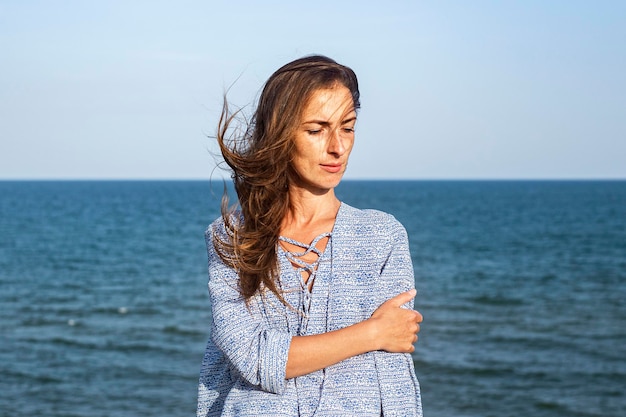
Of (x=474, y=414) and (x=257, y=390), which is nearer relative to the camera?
(x=257, y=390)

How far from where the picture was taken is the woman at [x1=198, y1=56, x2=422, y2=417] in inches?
91.3

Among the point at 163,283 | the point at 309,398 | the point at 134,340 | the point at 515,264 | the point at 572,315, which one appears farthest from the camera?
the point at 515,264

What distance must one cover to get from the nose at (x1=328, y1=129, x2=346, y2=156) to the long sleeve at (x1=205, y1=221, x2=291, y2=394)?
461mm

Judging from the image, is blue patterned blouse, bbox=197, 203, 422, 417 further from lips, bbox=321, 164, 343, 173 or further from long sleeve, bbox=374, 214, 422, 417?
lips, bbox=321, 164, 343, 173

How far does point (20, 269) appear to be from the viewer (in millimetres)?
26031

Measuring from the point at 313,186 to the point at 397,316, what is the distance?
1.53 feet

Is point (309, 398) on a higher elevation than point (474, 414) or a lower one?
higher

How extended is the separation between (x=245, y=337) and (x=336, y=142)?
1.96 ft

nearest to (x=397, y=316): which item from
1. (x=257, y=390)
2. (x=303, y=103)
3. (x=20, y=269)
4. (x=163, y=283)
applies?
(x=257, y=390)

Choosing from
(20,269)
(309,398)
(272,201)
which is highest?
(272,201)

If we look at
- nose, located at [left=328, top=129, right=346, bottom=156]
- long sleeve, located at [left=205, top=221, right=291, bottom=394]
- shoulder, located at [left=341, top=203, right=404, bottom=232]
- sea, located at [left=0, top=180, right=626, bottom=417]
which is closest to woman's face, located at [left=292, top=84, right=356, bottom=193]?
nose, located at [left=328, top=129, right=346, bottom=156]

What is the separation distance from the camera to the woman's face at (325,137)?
7.89 ft

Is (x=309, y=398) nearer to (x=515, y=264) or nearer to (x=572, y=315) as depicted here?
(x=572, y=315)

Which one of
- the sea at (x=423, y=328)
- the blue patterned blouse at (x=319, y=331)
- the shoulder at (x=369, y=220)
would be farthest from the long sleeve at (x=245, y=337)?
the sea at (x=423, y=328)
